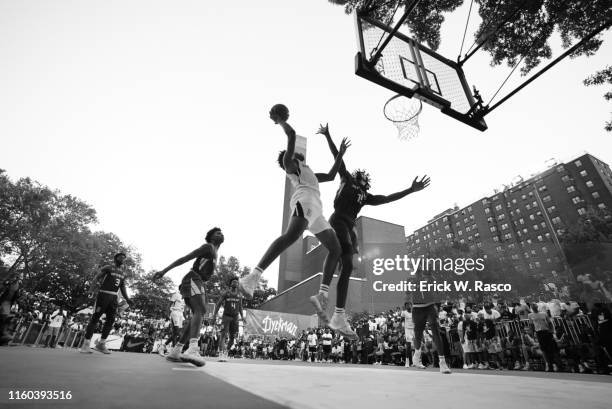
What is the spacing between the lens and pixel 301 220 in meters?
3.55

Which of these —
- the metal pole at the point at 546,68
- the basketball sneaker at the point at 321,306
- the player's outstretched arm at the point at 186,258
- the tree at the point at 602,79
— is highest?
the tree at the point at 602,79

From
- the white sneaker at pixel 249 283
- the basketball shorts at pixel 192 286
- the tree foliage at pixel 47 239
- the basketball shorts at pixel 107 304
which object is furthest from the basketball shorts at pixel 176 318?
the tree foliage at pixel 47 239

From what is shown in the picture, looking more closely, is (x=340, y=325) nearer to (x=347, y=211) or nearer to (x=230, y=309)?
(x=347, y=211)

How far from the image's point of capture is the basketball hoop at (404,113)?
696 cm

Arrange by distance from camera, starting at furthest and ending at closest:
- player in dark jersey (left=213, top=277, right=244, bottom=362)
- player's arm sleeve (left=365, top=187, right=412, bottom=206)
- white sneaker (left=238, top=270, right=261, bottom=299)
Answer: player in dark jersey (left=213, top=277, right=244, bottom=362)
player's arm sleeve (left=365, top=187, right=412, bottom=206)
white sneaker (left=238, top=270, right=261, bottom=299)

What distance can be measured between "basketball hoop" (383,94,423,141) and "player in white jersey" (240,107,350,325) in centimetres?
358

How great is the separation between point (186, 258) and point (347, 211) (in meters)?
2.51

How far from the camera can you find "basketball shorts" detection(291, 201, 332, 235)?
3598 mm

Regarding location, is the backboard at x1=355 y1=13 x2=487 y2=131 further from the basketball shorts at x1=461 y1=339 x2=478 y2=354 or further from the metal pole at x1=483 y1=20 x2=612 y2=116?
the basketball shorts at x1=461 y1=339 x2=478 y2=354

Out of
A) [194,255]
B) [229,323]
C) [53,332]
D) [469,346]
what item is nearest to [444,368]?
[194,255]

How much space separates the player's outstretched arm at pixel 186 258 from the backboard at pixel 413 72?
13.6ft

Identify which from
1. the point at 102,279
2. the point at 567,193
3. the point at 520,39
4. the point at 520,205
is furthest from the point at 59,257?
the point at 520,205

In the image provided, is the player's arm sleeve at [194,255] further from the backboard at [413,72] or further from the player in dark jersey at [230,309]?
the backboard at [413,72]

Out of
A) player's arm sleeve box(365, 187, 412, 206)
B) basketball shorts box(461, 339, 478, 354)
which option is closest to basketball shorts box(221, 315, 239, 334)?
player's arm sleeve box(365, 187, 412, 206)
